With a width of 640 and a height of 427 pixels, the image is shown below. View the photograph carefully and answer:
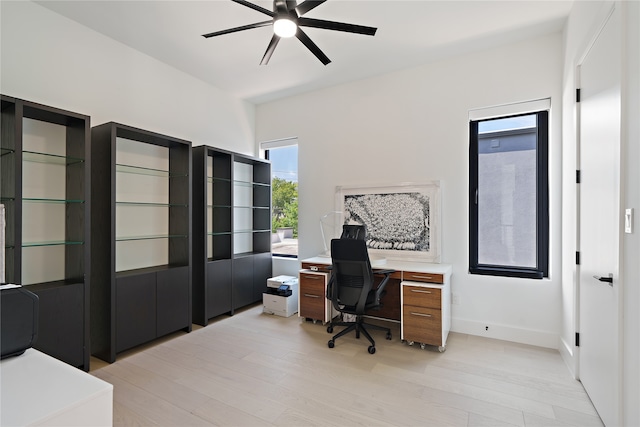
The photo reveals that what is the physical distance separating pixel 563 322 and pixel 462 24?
3.01 meters

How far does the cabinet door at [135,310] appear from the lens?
2.89 m

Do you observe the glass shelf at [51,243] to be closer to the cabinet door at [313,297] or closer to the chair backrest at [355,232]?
the cabinet door at [313,297]

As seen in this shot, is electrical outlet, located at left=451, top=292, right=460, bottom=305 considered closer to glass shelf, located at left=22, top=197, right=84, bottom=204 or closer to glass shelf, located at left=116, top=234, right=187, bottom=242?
glass shelf, located at left=116, top=234, right=187, bottom=242

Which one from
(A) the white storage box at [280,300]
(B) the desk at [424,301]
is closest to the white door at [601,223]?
(B) the desk at [424,301]

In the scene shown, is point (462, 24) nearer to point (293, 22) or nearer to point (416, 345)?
point (293, 22)

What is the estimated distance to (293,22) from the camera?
234cm

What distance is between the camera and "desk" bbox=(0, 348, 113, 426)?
2.96 ft

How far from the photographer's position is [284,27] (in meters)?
2.38

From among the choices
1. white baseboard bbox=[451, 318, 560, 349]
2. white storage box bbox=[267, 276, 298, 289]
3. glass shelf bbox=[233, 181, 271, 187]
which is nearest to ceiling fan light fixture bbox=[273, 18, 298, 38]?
glass shelf bbox=[233, 181, 271, 187]

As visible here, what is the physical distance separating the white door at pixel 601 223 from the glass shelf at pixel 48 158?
3.93 meters

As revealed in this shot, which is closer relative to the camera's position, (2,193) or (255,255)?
(2,193)

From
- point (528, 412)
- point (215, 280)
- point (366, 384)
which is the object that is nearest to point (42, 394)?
point (366, 384)

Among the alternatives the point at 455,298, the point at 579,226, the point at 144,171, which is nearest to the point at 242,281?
the point at 144,171

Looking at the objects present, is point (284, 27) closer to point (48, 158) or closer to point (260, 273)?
point (48, 158)
